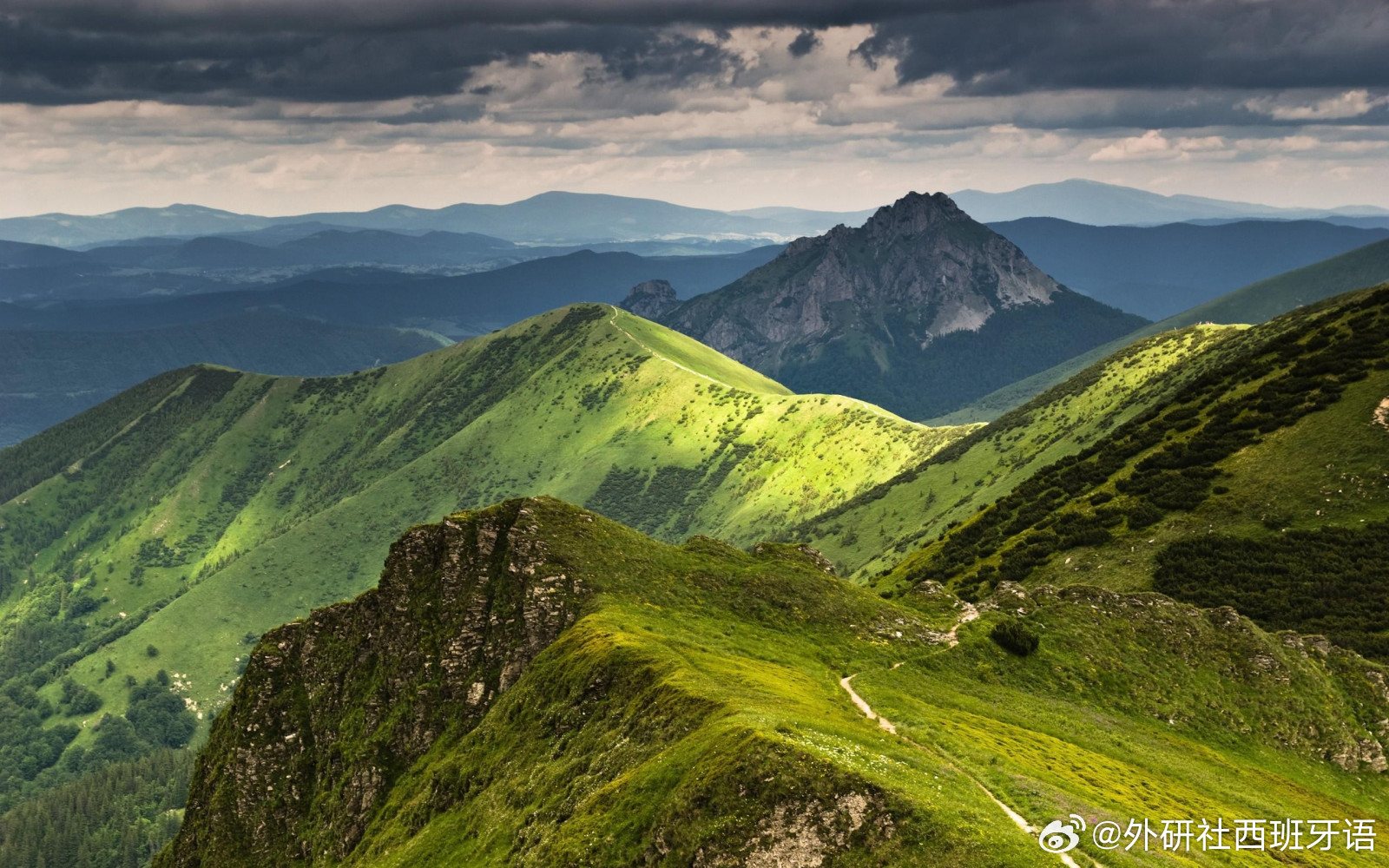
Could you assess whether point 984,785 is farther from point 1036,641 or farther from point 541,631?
point 541,631

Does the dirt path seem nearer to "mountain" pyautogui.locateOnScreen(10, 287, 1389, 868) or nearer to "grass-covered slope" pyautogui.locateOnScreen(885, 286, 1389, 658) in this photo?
"mountain" pyautogui.locateOnScreen(10, 287, 1389, 868)

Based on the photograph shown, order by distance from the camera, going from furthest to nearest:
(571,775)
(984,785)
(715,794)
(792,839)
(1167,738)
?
1. (1167,738)
2. (571,775)
3. (984,785)
4. (715,794)
5. (792,839)

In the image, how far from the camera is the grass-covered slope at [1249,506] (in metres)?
107

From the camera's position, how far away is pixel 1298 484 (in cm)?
12044

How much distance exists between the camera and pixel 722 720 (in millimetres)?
54188

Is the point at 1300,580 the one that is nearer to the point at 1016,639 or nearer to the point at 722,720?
the point at 1016,639

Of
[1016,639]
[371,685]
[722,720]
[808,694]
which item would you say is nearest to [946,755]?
[808,694]

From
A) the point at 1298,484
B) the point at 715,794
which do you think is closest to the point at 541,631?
the point at 715,794

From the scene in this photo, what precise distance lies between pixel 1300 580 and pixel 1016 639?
43494 mm

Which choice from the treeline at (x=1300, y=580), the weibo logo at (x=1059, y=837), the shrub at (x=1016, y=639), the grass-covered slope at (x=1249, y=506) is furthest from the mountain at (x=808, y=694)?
the weibo logo at (x=1059, y=837)

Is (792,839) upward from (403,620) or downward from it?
upward

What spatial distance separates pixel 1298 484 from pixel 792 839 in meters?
104

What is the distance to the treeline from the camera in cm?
10050

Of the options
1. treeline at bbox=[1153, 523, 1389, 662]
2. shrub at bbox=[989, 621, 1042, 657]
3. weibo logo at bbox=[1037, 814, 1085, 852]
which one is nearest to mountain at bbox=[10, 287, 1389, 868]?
shrub at bbox=[989, 621, 1042, 657]
